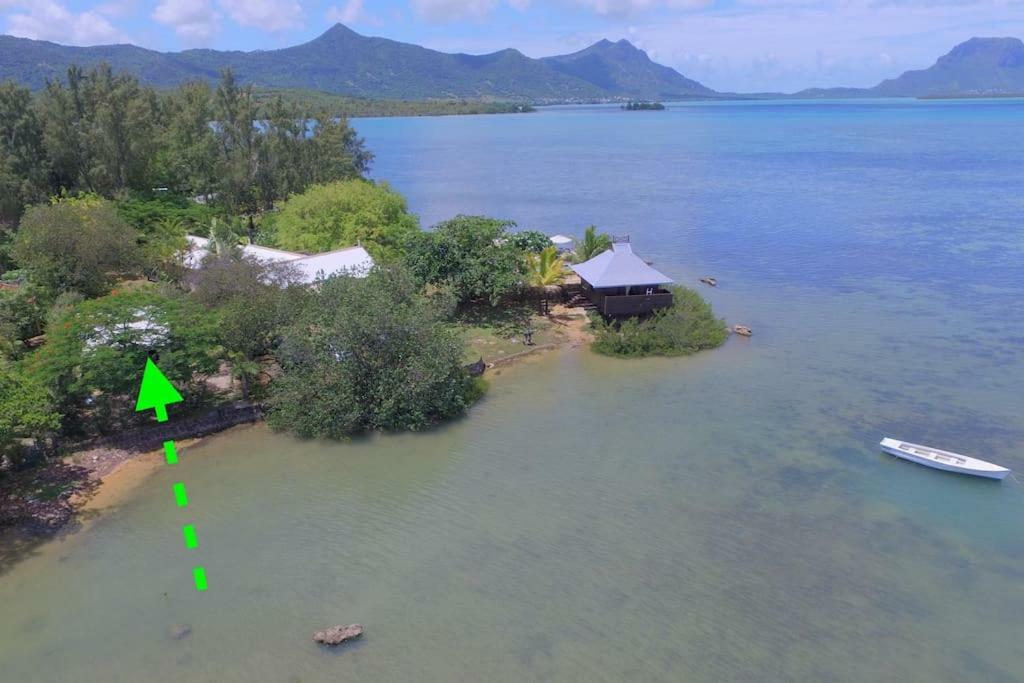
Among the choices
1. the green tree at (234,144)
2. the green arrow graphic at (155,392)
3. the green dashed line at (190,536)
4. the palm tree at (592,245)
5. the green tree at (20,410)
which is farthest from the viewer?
the green tree at (234,144)

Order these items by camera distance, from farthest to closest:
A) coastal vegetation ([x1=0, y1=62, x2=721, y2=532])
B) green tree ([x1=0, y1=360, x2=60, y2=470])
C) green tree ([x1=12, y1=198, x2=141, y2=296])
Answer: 1. green tree ([x1=12, y1=198, x2=141, y2=296])
2. coastal vegetation ([x1=0, y1=62, x2=721, y2=532])
3. green tree ([x1=0, y1=360, x2=60, y2=470])

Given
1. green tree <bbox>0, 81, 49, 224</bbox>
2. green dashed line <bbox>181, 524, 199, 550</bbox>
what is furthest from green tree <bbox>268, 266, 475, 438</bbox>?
green tree <bbox>0, 81, 49, 224</bbox>

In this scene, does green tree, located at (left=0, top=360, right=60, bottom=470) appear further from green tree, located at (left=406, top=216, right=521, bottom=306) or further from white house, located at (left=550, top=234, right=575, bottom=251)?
white house, located at (left=550, top=234, right=575, bottom=251)

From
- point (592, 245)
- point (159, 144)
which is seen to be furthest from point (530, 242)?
point (159, 144)

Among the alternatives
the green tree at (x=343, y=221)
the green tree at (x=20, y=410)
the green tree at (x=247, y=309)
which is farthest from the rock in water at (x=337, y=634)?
the green tree at (x=343, y=221)

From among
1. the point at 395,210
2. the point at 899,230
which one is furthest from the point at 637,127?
the point at 395,210

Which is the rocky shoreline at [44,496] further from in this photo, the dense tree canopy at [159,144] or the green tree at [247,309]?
the dense tree canopy at [159,144]
